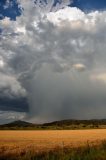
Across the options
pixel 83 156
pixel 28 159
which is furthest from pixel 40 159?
pixel 83 156

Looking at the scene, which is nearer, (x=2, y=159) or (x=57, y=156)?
(x=57, y=156)

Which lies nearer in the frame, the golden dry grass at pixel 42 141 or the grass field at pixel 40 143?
the grass field at pixel 40 143

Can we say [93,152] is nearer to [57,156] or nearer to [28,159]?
[57,156]

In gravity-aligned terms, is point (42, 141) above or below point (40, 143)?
above

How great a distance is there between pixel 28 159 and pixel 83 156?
3038 millimetres

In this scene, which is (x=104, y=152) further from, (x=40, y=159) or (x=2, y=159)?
(x=2, y=159)

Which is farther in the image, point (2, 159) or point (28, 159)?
point (2, 159)

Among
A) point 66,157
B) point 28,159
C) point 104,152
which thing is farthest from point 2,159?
point 104,152

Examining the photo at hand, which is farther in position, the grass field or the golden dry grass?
the golden dry grass

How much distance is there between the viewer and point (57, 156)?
54.7 feet

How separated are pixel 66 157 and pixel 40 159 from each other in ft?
4.52

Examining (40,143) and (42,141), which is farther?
(42,141)

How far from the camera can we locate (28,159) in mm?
15797

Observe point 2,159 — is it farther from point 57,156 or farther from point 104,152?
point 104,152
